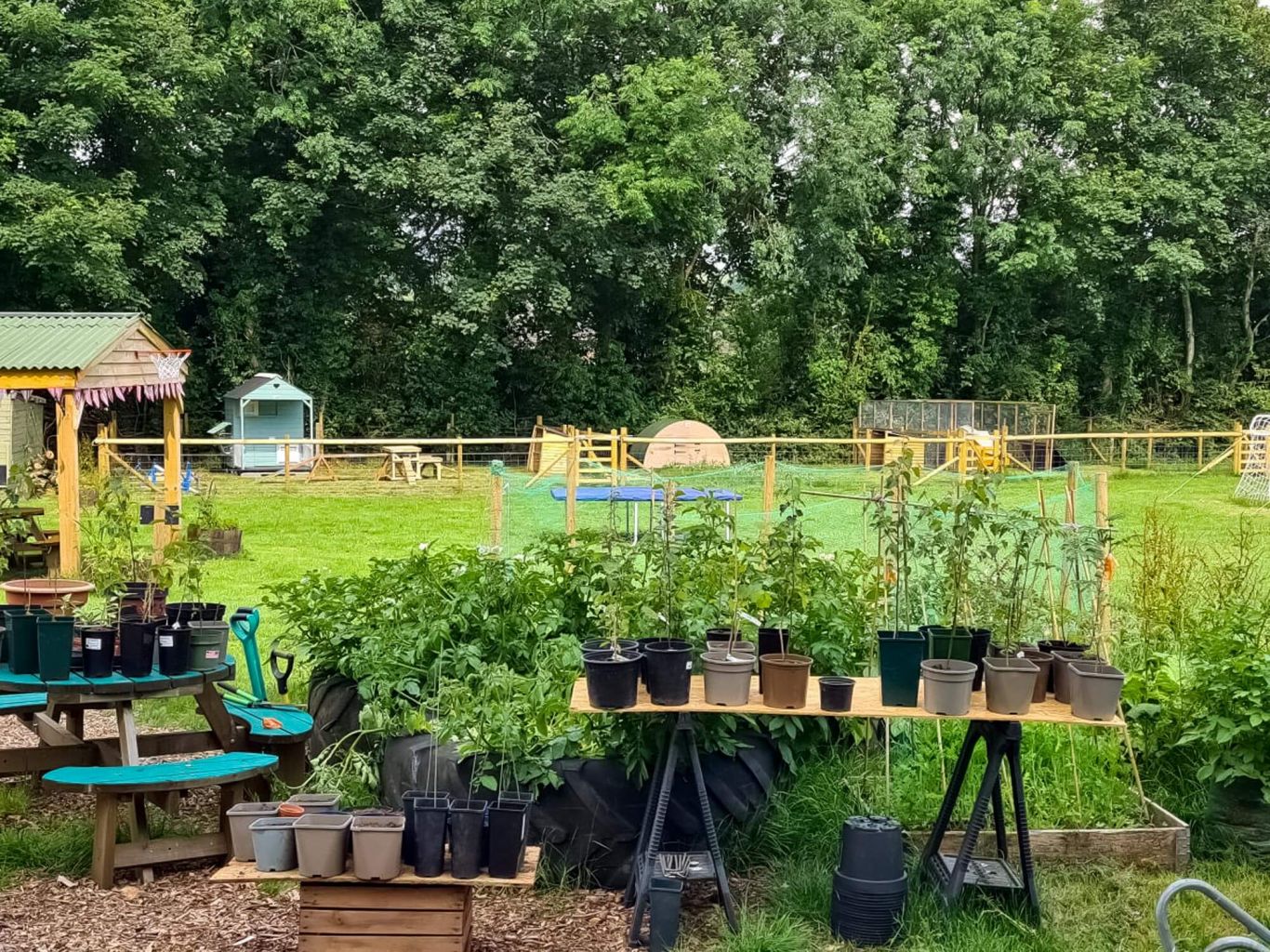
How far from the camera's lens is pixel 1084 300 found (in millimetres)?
27250

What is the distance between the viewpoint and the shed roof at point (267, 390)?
22.1 metres

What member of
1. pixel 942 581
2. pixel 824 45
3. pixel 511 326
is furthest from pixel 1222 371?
pixel 942 581

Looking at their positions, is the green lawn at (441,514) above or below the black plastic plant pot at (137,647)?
below

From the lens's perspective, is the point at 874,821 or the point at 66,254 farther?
the point at 66,254

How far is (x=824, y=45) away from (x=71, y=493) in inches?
841

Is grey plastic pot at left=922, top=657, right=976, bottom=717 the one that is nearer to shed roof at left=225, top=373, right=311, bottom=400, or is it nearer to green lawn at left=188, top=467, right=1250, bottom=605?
green lawn at left=188, top=467, right=1250, bottom=605

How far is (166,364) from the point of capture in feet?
38.4

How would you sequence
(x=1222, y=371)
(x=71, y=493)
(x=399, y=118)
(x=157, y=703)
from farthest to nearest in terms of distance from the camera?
(x=1222, y=371) → (x=399, y=118) → (x=71, y=493) → (x=157, y=703)

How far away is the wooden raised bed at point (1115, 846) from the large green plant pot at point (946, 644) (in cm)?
80

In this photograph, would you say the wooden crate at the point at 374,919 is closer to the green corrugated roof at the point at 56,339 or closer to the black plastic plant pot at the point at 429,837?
the black plastic plant pot at the point at 429,837

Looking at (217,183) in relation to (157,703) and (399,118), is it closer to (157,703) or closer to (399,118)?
(399,118)

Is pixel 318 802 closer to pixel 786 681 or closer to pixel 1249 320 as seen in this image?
pixel 786 681

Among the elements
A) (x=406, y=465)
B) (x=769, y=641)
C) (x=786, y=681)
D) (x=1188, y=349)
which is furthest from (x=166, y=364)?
(x=1188, y=349)

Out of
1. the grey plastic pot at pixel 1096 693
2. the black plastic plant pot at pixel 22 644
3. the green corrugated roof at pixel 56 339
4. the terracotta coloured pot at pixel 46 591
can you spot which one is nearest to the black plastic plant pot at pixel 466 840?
the grey plastic pot at pixel 1096 693
